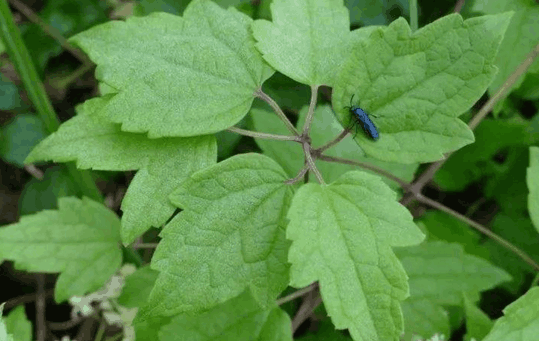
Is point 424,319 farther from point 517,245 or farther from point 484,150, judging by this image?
point 484,150

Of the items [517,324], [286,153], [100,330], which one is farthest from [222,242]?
[100,330]

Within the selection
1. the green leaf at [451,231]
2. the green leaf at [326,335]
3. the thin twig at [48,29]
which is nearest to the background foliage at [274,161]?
the green leaf at [326,335]

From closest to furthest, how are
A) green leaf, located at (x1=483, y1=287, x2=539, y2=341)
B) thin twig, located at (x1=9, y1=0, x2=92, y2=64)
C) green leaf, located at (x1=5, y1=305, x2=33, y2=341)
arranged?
green leaf, located at (x1=483, y1=287, x2=539, y2=341) < green leaf, located at (x1=5, y1=305, x2=33, y2=341) < thin twig, located at (x1=9, y1=0, x2=92, y2=64)

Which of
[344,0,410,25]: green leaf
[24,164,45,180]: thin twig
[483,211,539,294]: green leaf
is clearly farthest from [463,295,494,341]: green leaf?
[24,164,45,180]: thin twig

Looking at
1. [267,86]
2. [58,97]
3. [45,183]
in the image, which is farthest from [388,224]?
[58,97]

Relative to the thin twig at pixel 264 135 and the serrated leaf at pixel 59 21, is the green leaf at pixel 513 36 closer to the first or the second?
the thin twig at pixel 264 135

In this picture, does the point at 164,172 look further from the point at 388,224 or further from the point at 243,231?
the point at 388,224

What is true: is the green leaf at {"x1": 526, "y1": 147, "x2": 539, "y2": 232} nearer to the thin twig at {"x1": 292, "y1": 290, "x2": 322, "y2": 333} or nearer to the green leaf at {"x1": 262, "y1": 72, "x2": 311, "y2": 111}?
the thin twig at {"x1": 292, "y1": 290, "x2": 322, "y2": 333}
